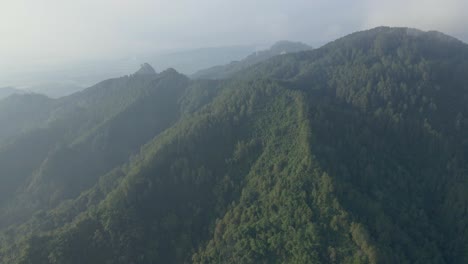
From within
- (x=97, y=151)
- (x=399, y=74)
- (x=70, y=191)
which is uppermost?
(x=399, y=74)

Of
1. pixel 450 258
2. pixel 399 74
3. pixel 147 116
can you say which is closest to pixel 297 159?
pixel 450 258

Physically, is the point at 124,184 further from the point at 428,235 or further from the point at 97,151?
the point at 428,235

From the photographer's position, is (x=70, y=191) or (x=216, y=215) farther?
(x=70, y=191)

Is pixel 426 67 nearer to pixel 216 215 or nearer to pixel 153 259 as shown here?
pixel 216 215

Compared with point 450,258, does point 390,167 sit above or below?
above

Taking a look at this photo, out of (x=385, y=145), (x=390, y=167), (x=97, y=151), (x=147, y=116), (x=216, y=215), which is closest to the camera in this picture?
(x=216, y=215)

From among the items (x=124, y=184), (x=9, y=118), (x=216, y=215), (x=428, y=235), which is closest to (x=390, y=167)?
(x=428, y=235)

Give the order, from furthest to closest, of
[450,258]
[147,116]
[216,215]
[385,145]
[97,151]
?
[147,116]
[97,151]
[385,145]
[216,215]
[450,258]
